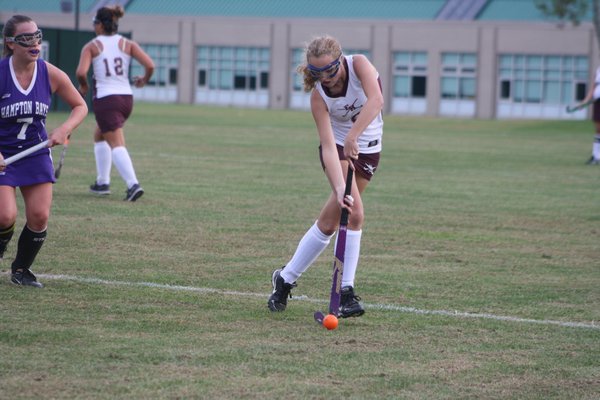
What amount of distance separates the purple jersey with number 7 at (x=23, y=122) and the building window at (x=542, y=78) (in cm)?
5952

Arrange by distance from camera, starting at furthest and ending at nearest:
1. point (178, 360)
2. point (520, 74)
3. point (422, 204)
→ 1. point (520, 74)
2. point (422, 204)
3. point (178, 360)

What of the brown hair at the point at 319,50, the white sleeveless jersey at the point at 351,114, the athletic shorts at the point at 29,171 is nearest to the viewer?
the brown hair at the point at 319,50

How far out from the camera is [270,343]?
21.1ft

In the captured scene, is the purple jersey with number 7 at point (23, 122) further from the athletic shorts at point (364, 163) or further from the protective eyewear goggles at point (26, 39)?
the athletic shorts at point (364, 163)

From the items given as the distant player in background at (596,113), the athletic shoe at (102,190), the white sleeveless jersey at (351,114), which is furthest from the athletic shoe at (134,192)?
the distant player in background at (596,113)

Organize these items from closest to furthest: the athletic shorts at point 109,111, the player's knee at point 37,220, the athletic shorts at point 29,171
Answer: the athletic shorts at point 29,171
the player's knee at point 37,220
the athletic shorts at point 109,111

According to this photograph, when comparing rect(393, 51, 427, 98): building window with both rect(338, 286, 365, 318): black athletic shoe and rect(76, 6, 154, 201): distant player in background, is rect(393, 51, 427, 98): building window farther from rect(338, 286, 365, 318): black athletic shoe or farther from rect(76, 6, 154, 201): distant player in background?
rect(338, 286, 365, 318): black athletic shoe

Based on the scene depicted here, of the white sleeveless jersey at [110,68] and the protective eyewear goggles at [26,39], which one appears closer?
the protective eyewear goggles at [26,39]

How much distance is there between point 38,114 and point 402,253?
12.5 feet

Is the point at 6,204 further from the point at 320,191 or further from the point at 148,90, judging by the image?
the point at 148,90

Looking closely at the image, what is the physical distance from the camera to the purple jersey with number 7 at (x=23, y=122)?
7709mm

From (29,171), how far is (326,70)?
2.30 metres

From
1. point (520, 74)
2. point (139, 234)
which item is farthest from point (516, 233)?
point (520, 74)

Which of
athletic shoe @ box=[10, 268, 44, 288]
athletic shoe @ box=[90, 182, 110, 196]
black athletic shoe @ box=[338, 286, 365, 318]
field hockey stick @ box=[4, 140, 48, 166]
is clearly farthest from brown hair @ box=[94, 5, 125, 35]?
black athletic shoe @ box=[338, 286, 365, 318]
